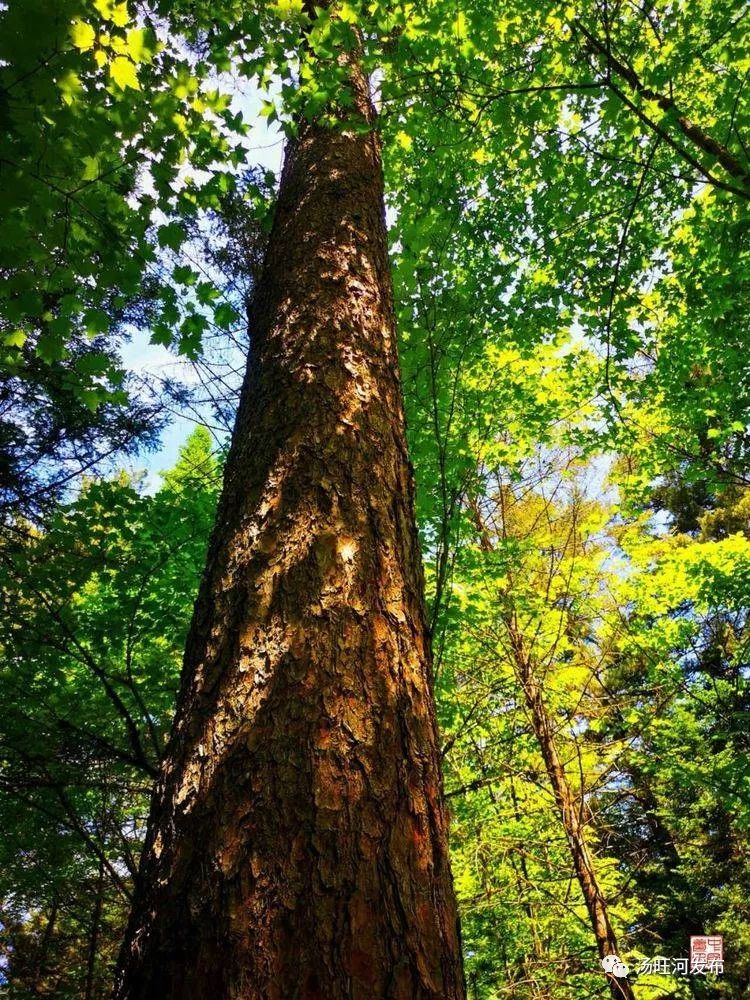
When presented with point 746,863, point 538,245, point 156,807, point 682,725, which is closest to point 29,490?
point 156,807

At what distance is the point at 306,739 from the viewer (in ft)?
3.47

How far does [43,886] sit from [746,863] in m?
12.5

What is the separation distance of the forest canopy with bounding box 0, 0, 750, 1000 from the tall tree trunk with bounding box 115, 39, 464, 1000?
0.05 meters

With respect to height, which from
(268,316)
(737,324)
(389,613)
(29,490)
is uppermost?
(737,324)

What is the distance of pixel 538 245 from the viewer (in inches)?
239

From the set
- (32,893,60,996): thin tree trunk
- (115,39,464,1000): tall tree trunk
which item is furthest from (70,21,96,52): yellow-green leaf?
(32,893,60,996): thin tree trunk

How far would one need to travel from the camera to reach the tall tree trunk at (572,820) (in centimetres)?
458

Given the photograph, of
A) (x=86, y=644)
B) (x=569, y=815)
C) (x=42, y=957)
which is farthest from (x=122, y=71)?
(x=42, y=957)

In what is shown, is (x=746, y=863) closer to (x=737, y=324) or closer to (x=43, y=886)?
(x=737, y=324)

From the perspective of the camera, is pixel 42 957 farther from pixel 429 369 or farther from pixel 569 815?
pixel 429 369

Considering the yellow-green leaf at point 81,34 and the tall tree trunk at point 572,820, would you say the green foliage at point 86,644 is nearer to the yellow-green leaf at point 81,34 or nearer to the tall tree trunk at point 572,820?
the yellow-green leaf at point 81,34

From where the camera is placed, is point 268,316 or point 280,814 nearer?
point 280,814

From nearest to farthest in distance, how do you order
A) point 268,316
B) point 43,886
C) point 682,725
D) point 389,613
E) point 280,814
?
point 280,814, point 389,613, point 268,316, point 43,886, point 682,725

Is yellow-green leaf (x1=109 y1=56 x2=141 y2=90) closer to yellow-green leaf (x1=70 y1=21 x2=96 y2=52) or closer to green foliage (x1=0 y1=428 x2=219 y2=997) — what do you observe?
yellow-green leaf (x1=70 y1=21 x2=96 y2=52)
